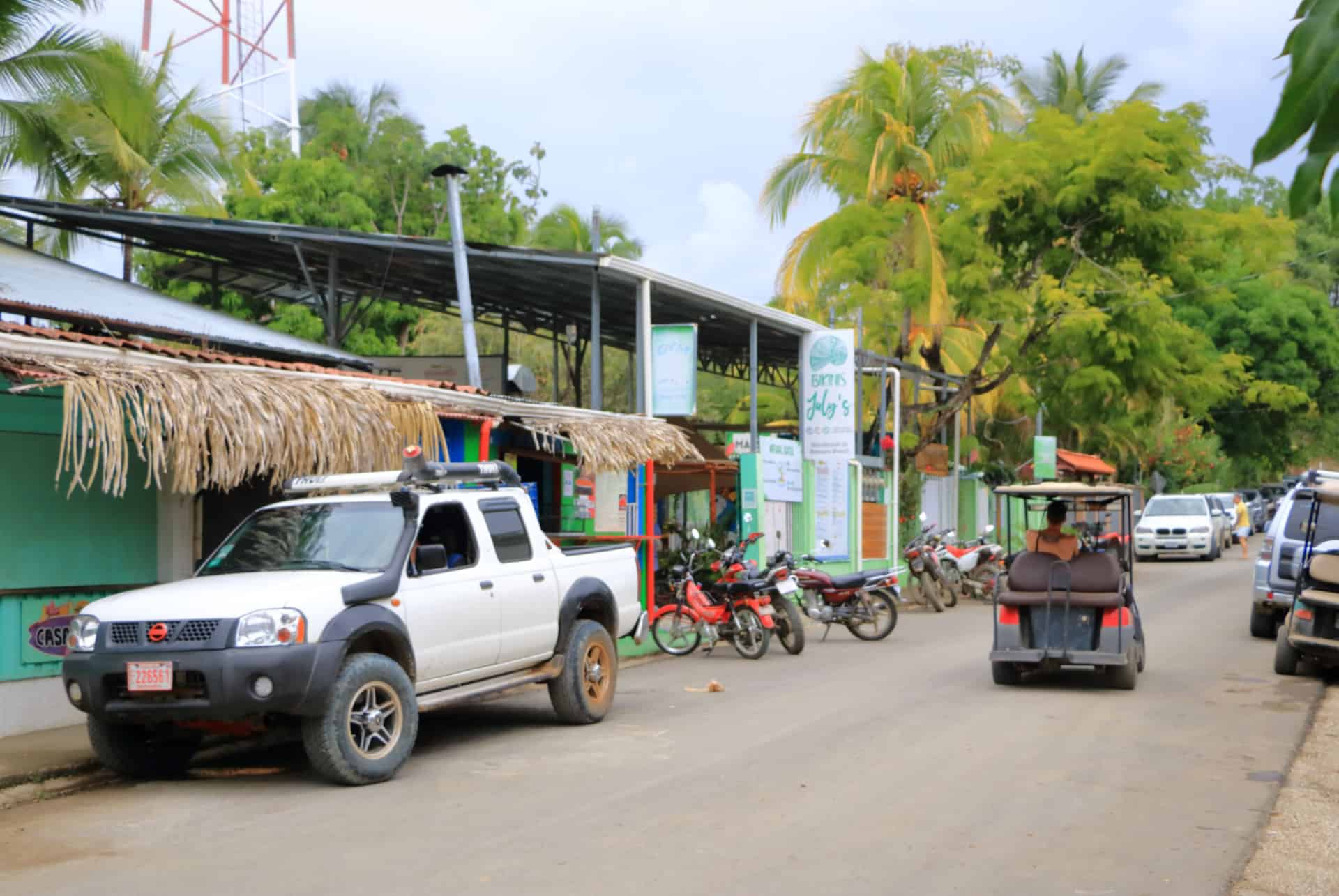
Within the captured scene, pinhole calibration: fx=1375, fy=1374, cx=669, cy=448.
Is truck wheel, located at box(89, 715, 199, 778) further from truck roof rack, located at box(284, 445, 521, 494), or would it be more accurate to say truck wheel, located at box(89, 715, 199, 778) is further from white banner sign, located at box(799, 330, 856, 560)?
white banner sign, located at box(799, 330, 856, 560)

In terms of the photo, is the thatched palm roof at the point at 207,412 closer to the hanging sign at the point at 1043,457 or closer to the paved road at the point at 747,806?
the paved road at the point at 747,806

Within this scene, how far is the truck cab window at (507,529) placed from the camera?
10523 mm

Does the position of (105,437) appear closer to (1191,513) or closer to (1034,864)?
(1034,864)

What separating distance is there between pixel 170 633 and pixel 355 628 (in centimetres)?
111

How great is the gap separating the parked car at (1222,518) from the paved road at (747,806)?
91.4ft

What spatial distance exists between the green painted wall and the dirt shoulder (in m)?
8.94

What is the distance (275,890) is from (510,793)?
238cm

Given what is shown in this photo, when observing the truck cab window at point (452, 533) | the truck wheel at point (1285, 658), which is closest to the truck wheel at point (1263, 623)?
the truck wheel at point (1285, 658)

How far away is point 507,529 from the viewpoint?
35.1ft

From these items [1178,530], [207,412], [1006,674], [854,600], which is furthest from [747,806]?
[1178,530]

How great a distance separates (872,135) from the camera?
1164 inches

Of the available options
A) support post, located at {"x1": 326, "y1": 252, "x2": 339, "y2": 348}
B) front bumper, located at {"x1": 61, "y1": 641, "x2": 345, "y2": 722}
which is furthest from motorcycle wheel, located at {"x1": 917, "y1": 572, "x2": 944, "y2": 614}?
front bumper, located at {"x1": 61, "y1": 641, "x2": 345, "y2": 722}

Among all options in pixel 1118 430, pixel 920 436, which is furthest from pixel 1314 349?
pixel 920 436

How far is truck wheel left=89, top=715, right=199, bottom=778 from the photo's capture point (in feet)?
29.3
